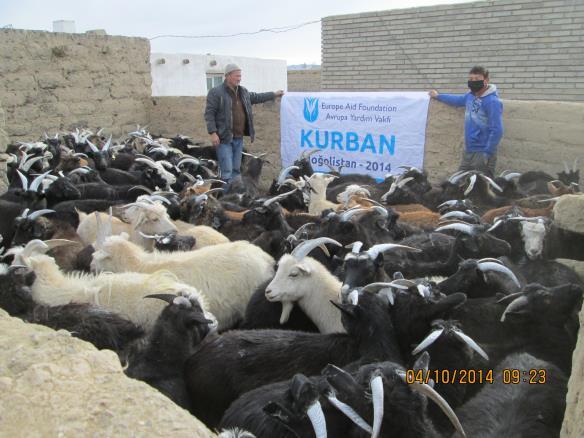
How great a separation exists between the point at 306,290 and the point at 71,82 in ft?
33.8

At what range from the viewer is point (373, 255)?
442 centimetres

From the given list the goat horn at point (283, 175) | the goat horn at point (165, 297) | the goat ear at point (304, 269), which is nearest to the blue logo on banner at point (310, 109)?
the goat horn at point (283, 175)

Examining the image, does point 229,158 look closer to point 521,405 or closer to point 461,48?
point 521,405

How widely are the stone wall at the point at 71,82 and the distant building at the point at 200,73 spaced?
8.17 metres

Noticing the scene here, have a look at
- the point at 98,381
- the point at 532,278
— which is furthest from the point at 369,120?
the point at 98,381

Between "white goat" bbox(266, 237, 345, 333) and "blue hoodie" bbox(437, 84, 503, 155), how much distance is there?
4.31 metres

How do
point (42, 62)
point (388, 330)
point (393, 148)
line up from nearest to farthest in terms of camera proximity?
point (388, 330)
point (393, 148)
point (42, 62)

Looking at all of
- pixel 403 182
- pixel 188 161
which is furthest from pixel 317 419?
pixel 188 161

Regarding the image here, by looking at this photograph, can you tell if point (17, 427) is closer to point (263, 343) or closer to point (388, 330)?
point (263, 343)

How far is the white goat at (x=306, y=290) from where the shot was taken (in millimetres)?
4336

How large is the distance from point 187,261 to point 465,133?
5.06 m

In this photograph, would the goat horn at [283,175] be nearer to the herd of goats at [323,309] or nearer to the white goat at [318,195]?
the white goat at [318,195]

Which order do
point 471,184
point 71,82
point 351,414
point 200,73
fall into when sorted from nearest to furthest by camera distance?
1. point 351,414
2. point 471,184
3. point 71,82
4. point 200,73
